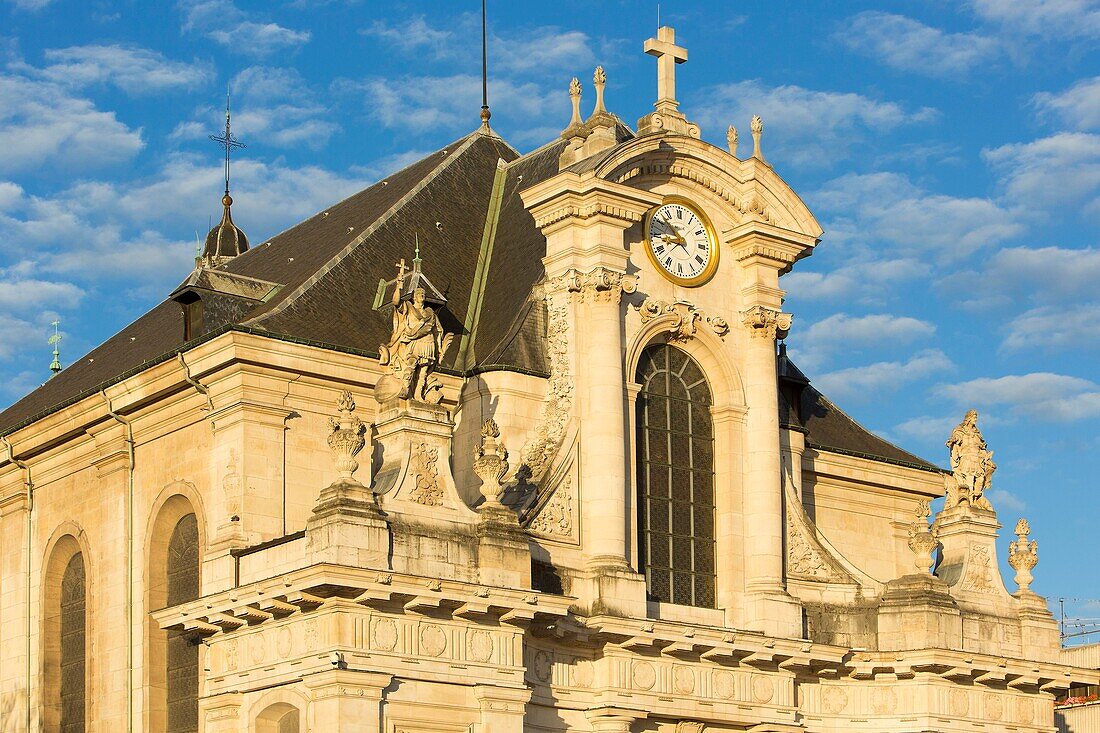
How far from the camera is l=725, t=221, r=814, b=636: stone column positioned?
39.7 meters

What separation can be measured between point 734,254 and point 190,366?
1124 cm

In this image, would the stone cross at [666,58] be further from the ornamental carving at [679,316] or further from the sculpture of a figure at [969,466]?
the sculpture of a figure at [969,466]

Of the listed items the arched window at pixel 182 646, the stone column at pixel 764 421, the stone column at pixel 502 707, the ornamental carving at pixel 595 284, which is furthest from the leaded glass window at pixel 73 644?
the stone column at pixel 764 421

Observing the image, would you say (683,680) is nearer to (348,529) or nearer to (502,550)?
(502,550)

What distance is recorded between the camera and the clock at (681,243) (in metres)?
40.4

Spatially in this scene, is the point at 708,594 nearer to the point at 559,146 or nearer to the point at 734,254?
the point at 734,254

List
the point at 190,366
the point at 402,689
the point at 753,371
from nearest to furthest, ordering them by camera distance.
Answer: the point at 402,689, the point at 190,366, the point at 753,371

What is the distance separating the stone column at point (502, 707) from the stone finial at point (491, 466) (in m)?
3.18

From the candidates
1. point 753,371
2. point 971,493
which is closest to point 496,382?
point 753,371

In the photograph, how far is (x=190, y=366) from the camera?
3844 centimetres

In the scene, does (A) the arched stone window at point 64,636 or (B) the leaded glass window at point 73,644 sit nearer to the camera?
(B) the leaded glass window at point 73,644

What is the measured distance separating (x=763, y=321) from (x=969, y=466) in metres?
5.72

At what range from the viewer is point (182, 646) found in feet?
127

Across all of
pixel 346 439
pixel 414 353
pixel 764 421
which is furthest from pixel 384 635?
pixel 764 421
